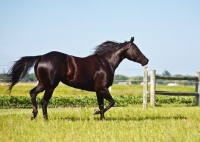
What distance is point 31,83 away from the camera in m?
24.9

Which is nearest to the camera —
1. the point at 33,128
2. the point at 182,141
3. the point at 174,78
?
the point at 182,141

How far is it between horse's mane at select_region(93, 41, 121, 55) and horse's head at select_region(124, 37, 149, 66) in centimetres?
31

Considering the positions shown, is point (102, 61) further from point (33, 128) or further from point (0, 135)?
point (0, 135)

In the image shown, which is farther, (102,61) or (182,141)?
(102,61)

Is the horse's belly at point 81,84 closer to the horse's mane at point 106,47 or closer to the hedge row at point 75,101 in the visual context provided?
the horse's mane at point 106,47

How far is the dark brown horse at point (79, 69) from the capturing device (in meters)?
9.27

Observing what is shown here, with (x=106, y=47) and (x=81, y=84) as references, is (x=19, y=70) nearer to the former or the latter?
(x=81, y=84)

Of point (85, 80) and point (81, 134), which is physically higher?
point (85, 80)


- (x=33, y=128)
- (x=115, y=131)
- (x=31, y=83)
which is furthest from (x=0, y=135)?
(x=31, y=83)

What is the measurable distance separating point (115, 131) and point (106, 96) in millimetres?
2462

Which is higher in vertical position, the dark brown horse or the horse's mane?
the horse's mane

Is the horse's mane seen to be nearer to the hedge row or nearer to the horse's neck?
the horse's neck

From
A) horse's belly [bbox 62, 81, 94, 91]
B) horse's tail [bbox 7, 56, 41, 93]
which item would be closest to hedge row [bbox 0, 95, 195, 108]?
horse's tail [bbox 7, 56, 41, 93]

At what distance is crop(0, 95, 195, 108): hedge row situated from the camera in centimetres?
1791
